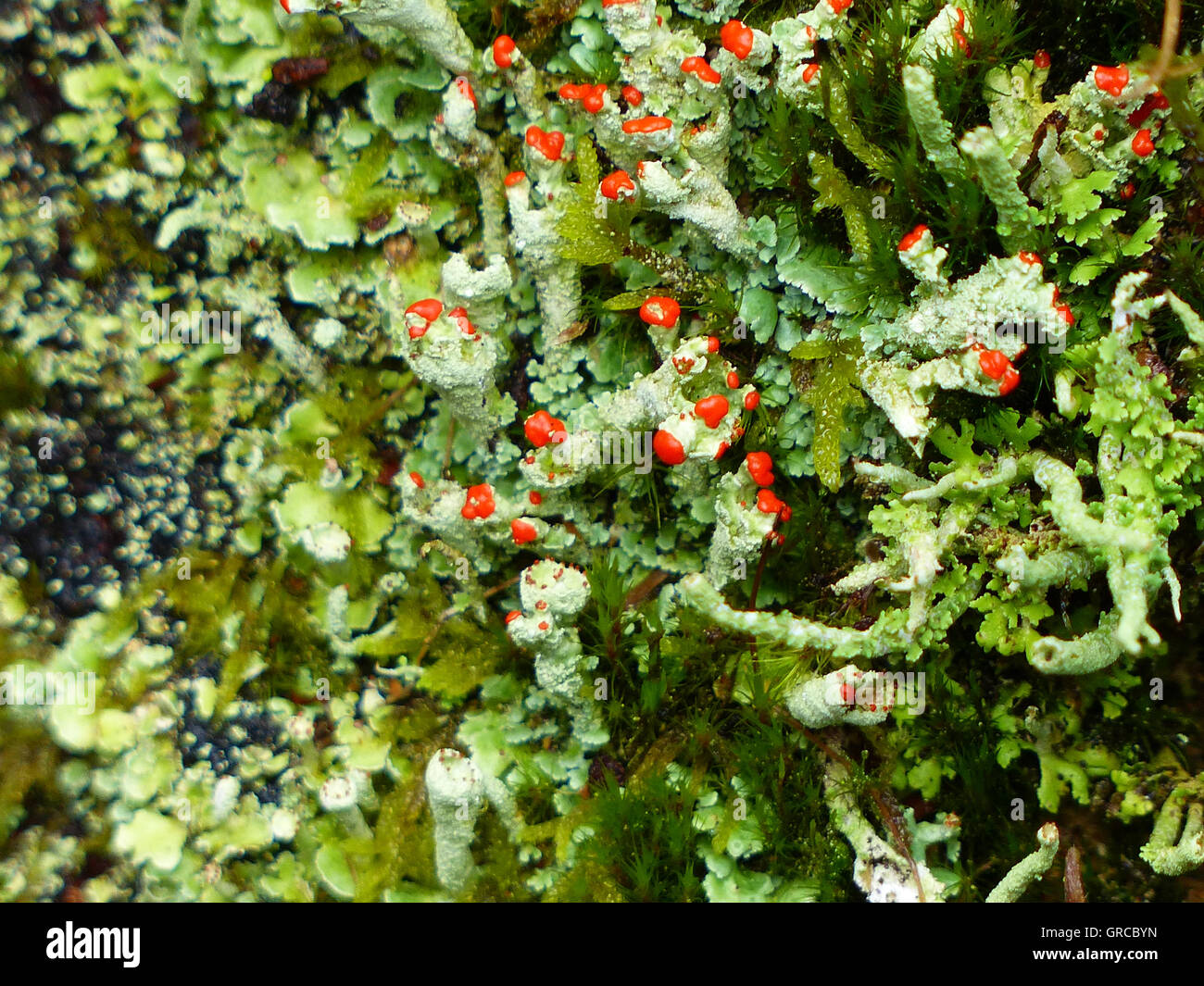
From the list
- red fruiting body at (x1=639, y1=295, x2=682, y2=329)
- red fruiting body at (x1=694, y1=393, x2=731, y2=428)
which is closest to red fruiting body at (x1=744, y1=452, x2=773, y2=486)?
red fruiting body at (x1=694, y1=393, x2=731, y2=428)

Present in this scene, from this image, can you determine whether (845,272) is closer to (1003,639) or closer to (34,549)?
(1003,639)

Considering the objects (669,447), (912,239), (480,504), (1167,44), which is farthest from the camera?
(480,504)

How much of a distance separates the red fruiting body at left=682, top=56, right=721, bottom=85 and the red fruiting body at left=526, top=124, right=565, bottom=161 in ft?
1.23

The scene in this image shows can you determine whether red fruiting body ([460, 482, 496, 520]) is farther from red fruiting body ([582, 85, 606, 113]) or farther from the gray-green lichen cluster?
red fruiting body ([582, 85, 606, 113])

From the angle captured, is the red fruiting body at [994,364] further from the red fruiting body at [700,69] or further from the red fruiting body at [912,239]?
the red fruiting body at [700,69]

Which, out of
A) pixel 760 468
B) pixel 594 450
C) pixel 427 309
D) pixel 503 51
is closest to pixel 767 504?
pixel 760 468

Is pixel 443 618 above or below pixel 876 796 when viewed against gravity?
above

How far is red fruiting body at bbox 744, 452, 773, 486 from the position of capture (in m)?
2.17

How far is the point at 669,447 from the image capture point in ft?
6.77

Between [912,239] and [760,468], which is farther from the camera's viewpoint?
[760,468]

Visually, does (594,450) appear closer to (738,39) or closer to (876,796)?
(738,39)

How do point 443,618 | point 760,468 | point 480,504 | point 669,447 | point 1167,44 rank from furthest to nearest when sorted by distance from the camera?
point 443,618, point 480,504, point 760,468, point 669,447, point 1167,44

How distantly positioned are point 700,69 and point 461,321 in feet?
2.86

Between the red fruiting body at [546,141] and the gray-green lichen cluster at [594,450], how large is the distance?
0.06m
